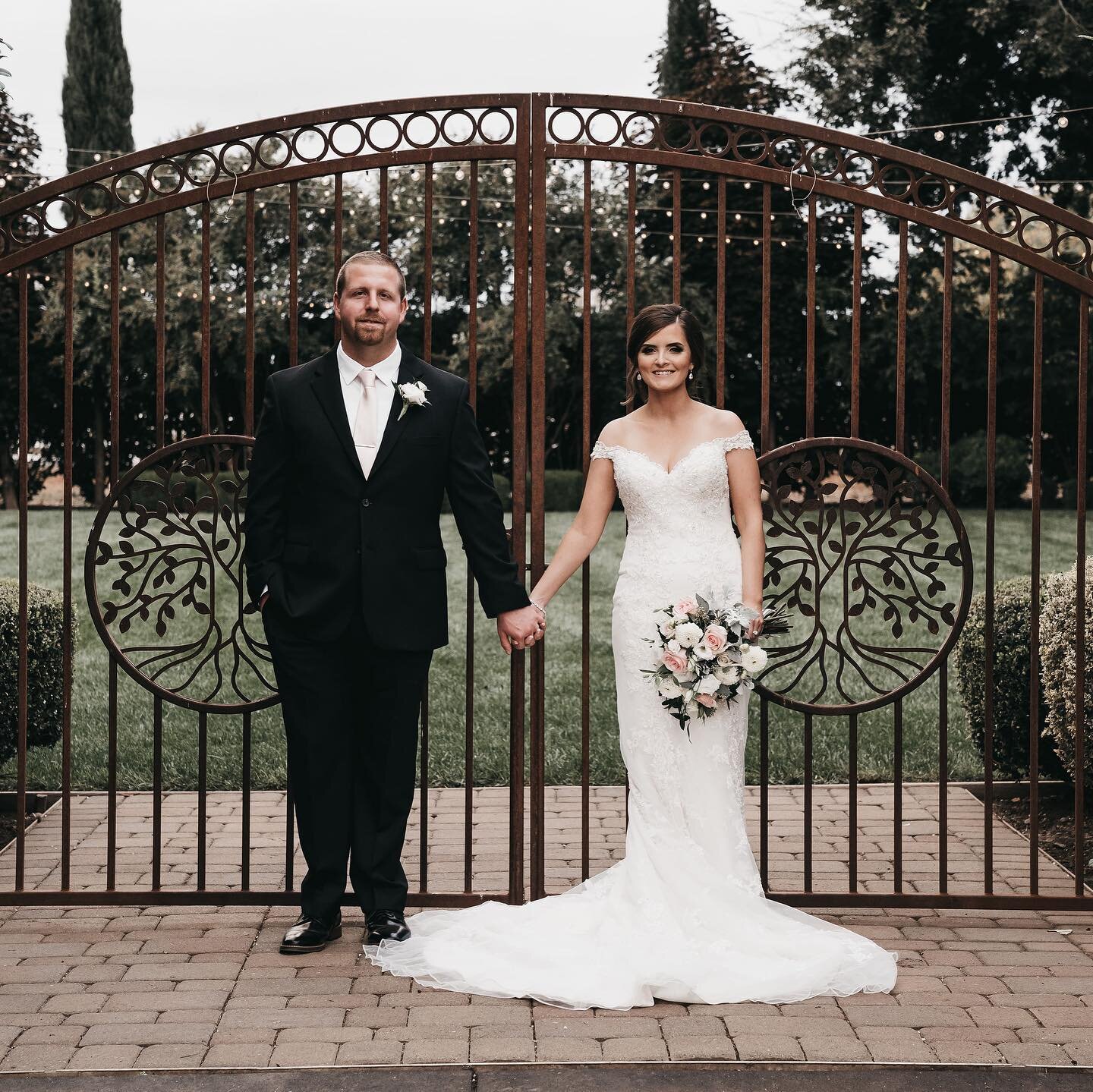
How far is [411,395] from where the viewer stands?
14.1ft

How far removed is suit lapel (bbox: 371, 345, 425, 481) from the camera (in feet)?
14.3

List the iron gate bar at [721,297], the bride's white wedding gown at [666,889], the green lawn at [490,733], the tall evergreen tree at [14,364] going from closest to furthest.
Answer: the bride's white wedding gown at [666,889]
the iron gate bar at [721,297]
the green lawn at [490,733]
the tall evergreen tree at [14,364]

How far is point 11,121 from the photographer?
52.7 feet

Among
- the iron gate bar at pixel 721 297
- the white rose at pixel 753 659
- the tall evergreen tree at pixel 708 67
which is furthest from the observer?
the tall evergreen tree at pixel 708 67

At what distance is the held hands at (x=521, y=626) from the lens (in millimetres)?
4480

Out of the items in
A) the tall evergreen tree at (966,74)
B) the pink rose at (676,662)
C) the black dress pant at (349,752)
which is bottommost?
the black dress pant at (349,752)

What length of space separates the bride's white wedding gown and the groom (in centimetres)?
32

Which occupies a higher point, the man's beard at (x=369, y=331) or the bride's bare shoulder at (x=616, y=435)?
the man's beard at (x=369, y=331)

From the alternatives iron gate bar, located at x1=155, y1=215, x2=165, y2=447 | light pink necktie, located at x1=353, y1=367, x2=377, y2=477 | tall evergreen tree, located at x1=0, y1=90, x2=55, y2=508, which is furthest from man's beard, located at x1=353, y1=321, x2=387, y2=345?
tall evergreen tree, located at x1=0, y1=90, x2=55, y2=508

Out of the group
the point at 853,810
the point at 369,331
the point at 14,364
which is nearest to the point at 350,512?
the point at 369,331

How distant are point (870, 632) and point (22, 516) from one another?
7935mm

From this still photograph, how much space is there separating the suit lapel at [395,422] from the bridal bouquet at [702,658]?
101 cm

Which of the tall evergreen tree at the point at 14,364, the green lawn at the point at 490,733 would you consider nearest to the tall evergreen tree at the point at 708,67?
the tall evergreen tree at the point at 14,364

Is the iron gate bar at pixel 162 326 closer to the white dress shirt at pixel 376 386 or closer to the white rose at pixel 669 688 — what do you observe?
the white dress shirt at pixel 376 386
